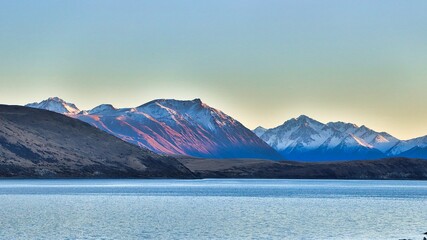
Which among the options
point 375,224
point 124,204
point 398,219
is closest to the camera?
point 375,224

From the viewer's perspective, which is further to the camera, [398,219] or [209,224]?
[398,219]

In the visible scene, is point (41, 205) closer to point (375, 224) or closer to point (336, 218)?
point (336, 218)

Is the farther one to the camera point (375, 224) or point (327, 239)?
point (375, 224)

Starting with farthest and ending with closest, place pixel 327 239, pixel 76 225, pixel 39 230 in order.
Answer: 1. pixel 76 225
2. pixel 39 230
3. pixel 327 239

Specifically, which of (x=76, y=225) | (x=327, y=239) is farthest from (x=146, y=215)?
(x=327, y=239)

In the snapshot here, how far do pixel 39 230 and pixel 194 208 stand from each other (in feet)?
168

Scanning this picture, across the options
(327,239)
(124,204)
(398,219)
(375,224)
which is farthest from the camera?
(124,204)

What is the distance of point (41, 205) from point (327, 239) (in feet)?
232

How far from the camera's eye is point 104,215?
393ft

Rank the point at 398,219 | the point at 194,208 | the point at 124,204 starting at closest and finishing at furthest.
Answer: the point at 398,219, the point at 194,208, the point at 124,204

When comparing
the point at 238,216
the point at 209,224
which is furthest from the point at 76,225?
the point at 238,216

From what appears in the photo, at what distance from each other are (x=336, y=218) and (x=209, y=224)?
2201 cm

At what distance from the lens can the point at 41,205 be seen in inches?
5689

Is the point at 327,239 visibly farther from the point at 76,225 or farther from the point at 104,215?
the point at 104,215
